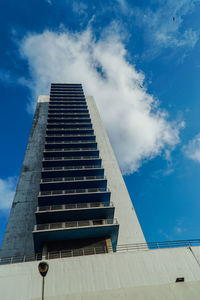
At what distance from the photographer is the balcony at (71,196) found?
22594mm

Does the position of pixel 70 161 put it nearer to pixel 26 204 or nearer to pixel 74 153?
pixel 74 153

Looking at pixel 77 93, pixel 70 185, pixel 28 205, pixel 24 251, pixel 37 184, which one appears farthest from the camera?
pixel 77 93

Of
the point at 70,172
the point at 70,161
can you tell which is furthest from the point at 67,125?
the point at 70,172

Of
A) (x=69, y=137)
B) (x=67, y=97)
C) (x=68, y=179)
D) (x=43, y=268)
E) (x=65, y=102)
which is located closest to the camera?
(x=43, y=268)

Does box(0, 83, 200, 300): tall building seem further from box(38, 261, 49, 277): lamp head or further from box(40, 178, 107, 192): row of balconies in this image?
box(38, 261, 49, 277): lamp head

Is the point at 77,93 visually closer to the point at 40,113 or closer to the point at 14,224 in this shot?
the point at 40,113

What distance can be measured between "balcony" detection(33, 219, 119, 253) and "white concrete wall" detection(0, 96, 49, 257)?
16.9 feet

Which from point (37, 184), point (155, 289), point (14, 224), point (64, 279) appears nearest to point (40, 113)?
point (37, 184)

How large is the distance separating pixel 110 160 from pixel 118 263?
2341cm

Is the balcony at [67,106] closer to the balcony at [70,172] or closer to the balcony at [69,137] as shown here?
the balcony at [69,137]

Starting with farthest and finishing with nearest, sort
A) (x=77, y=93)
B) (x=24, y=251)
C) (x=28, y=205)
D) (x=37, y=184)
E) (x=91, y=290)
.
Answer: (x=77, y=93)
(x=37, y=184)
(x=28, y=205)
(x=24, y=251)
(x=91, y=290)

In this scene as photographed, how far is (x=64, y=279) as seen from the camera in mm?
12609

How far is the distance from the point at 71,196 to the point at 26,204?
10.1 m

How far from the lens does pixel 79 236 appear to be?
64.5ft
